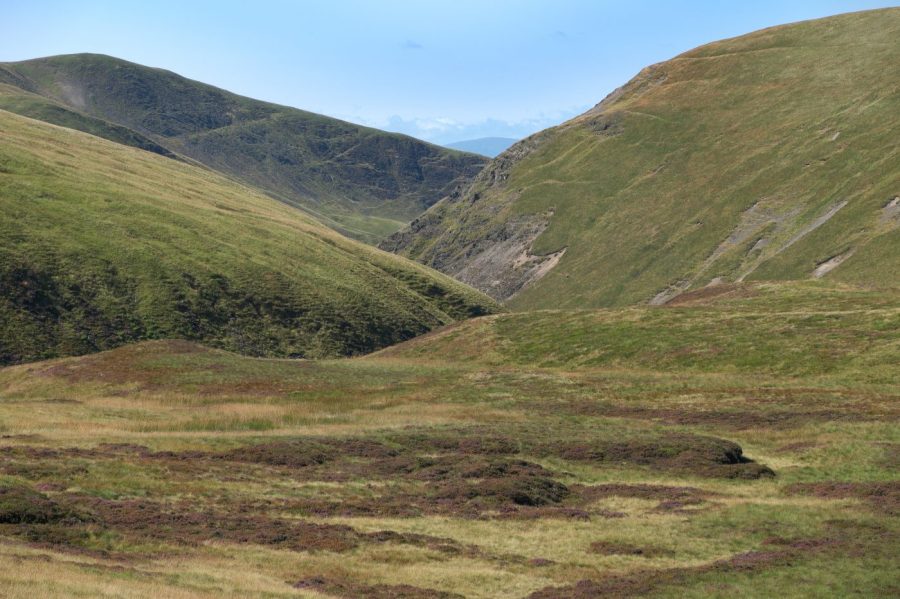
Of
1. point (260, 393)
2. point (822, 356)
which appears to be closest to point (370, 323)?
point (260, 393)

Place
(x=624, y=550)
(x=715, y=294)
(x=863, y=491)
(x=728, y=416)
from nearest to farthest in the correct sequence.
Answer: (x=624, y=550), (x=863, y=491), (x=728, y=416), (x=715, y=294)

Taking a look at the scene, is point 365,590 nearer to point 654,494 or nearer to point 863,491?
point 654,494

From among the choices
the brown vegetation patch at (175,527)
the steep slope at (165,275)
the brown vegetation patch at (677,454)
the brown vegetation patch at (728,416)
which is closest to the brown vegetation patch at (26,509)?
the brown vegetation patch at (175,527)

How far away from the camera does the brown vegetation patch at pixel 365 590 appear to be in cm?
2541

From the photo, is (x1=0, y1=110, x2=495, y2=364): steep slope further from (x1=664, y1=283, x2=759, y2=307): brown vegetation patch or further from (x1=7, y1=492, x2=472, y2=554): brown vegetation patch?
(x1=7, y1=492, x2=472, y2=554): brown vegetation patch

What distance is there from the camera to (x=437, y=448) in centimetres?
5103

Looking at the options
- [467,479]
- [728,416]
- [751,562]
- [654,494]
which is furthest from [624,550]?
[728,416]

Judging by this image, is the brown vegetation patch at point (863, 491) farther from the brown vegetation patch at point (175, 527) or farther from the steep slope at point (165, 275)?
A: the steep slope at point (165, 275)

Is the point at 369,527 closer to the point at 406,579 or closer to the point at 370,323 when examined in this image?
the point at 406,579

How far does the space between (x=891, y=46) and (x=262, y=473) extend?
203 metres

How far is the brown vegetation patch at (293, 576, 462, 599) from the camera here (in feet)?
83.4

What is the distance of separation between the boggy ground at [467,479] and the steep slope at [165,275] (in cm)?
3206

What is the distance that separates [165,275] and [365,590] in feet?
350

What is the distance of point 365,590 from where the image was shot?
26016 millimetres
